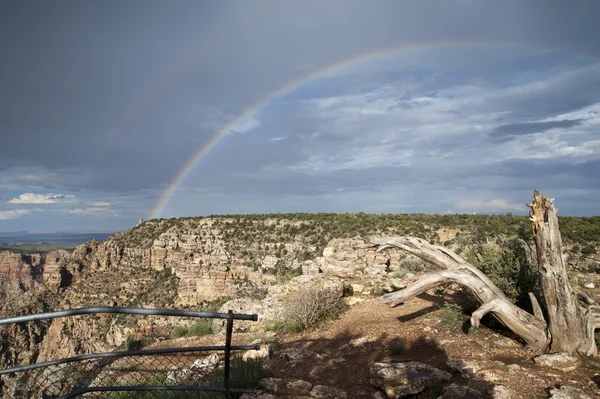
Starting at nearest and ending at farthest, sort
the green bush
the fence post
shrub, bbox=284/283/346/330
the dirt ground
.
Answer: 1. the fence post
2. the dirt ground
3. the green bush
4. shrub, bbox=284/283/346/330

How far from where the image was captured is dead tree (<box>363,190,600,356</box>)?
281 inches

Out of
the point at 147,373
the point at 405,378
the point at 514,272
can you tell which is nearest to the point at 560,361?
the point at 514,272

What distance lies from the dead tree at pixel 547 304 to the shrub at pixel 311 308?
4.06 metres

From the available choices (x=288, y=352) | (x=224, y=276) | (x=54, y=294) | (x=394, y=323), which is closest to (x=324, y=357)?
(x=288, y=352)

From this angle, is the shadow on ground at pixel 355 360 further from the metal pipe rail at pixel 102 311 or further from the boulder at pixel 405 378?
the metal pipe rail at pixel 102 311

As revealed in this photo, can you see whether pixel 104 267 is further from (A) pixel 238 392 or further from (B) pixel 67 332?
(A) pixel 238 392

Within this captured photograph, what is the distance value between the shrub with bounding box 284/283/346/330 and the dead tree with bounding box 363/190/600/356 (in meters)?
4.06

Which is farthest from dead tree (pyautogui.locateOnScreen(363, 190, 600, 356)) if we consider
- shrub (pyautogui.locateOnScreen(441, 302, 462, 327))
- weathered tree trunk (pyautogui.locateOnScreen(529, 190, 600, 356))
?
shrub (pyautogui.locateOnScreen(441, 302, 462, 327))

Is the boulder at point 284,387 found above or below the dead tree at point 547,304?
below

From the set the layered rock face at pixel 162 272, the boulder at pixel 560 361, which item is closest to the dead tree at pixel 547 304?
the boulder at pixel 560 361

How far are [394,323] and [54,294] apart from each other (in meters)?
55.5

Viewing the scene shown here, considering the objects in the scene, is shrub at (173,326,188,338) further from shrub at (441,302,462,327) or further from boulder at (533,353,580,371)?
boulder at (533,353,580,371)

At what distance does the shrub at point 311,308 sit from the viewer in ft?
37.6

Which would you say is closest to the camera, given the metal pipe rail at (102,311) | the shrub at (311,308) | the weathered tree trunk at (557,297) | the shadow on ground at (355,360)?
the metal pipe rail at (102,311)
